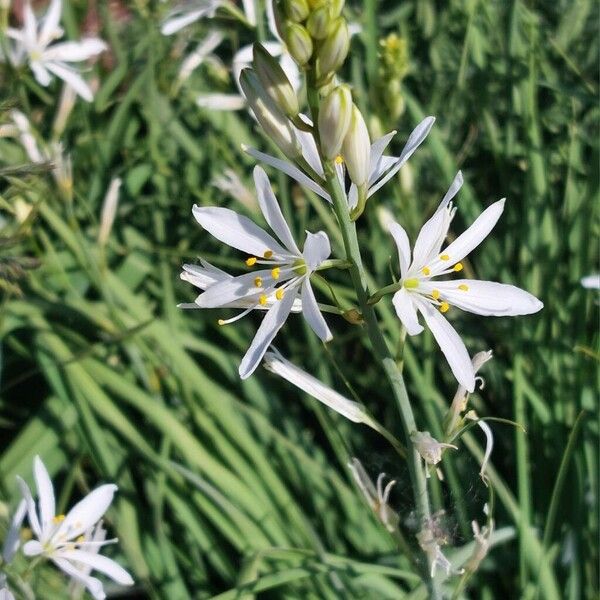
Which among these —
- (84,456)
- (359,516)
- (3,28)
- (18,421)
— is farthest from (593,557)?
(3,28)

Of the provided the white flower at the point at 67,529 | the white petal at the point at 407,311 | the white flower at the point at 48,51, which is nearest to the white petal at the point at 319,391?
the white petal at the point at 407,311

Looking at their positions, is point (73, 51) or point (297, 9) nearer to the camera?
point (297, 9)

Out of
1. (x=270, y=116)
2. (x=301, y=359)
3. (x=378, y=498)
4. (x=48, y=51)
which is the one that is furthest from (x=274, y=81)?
(x=48, y=51)

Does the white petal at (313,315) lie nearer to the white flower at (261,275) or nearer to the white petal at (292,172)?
the white flower at (261,275)

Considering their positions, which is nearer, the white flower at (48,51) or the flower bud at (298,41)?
the flower bud at (298,41)

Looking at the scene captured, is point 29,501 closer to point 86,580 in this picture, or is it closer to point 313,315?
point 86,580

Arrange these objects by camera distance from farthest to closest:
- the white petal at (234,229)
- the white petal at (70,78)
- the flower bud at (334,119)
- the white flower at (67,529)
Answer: the white petal at (70,78) < the white flower at (67,529) < the white petal at (234,229) < the flower bud at (334,119)
